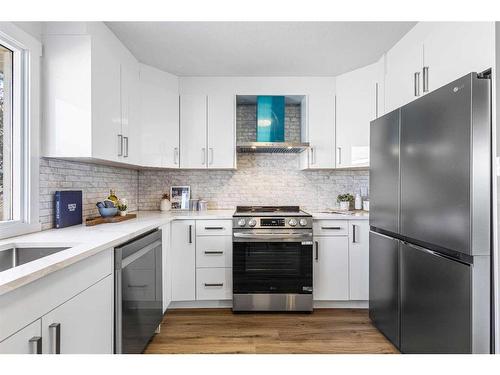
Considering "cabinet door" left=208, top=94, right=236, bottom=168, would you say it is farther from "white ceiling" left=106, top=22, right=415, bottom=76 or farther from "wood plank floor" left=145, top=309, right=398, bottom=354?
"wood plank floor" left=145, top=309, right=398, bottom=354

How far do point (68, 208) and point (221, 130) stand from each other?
5.13 ft

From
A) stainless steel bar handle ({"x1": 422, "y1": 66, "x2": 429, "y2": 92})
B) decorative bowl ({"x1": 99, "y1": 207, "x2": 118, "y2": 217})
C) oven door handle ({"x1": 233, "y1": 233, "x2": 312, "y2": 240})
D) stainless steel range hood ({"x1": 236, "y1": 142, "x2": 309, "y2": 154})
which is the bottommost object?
oven door handle ({"x1": 233, "y1": 233, "x2": 312, "y2": 240})

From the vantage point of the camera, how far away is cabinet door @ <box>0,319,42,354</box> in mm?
875

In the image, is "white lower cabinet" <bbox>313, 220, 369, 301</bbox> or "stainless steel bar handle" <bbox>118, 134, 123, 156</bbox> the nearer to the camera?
"stainless steel bar handle" <bbox>118, 134, 123, 156</bbox>

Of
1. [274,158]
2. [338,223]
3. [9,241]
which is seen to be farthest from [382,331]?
[9,241]

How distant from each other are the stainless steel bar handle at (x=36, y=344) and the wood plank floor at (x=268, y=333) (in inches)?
48.4

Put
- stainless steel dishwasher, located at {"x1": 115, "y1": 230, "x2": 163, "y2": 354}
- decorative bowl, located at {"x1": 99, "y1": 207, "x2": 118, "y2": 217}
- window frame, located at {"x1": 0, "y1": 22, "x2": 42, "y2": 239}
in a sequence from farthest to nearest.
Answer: decorative bowl, located at {"x1": 99, "y1": 207, "x2": 118, "y2": 217}, window frame, located at {"x1": 0, "y1": 22, "x2": 42, "y2": 239}, stainless steel dishwasher, located at {"x1": 115, "y1": 230, "x2": 163, "y2": 354}

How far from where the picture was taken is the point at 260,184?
3459 millimetres

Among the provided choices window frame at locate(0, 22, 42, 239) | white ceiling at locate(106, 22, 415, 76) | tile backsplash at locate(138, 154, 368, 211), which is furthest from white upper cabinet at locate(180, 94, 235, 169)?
window frame at locate(0, 22, 42, 239)

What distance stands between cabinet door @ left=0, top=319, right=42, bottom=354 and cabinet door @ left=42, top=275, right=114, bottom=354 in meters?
0.04

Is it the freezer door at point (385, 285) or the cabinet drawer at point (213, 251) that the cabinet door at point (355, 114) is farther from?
the cabinet drawer at point (213, 251)

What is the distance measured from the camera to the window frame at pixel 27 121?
1751 mm

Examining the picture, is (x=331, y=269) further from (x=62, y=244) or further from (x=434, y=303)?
(x=62, y=244)

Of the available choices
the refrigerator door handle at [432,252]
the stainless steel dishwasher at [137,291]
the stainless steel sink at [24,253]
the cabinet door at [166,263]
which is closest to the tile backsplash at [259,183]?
the cabinet door at [166,263]
